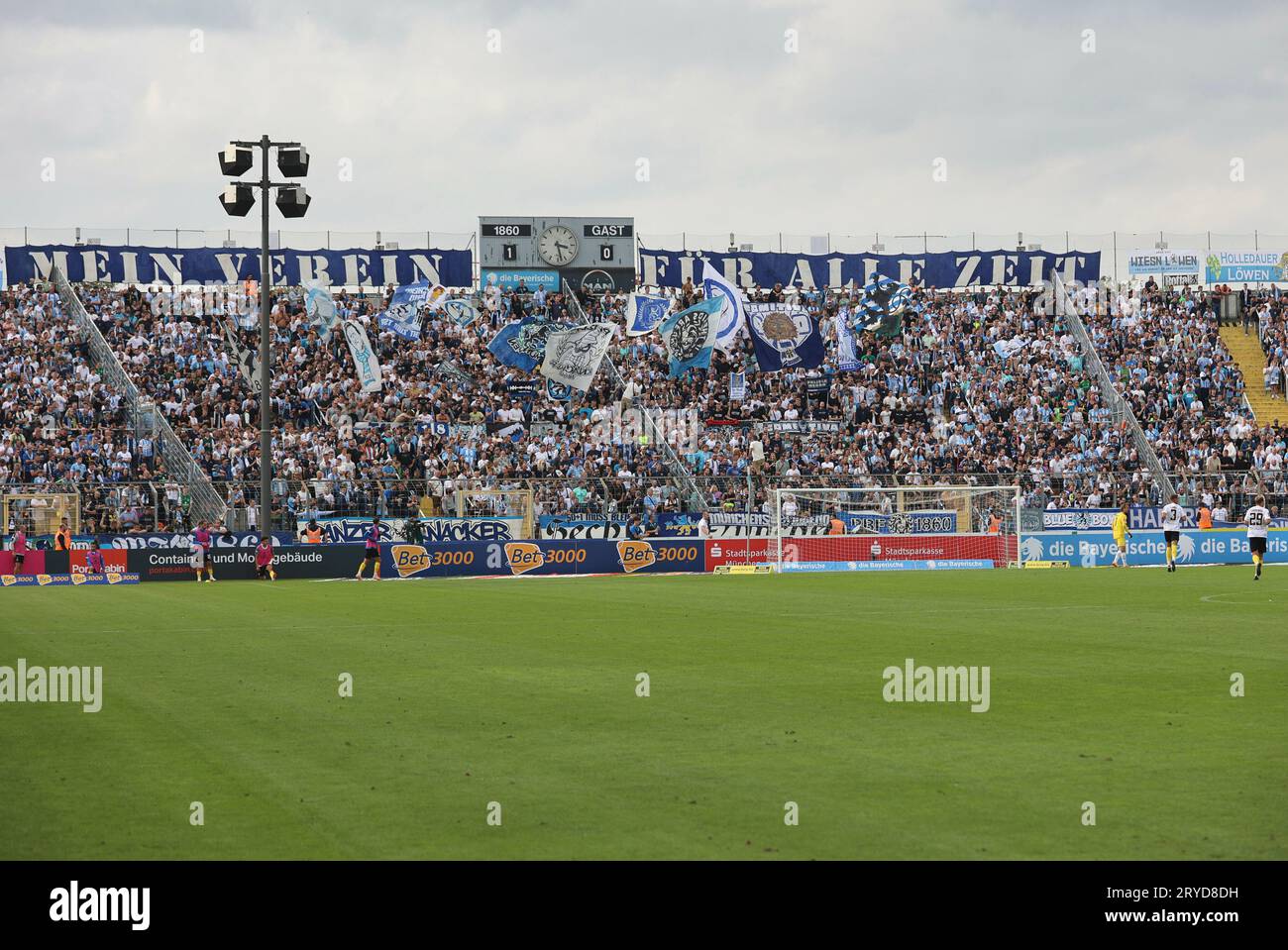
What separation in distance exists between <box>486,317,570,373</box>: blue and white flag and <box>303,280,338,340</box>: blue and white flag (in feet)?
19.5

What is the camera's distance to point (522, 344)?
182 ft

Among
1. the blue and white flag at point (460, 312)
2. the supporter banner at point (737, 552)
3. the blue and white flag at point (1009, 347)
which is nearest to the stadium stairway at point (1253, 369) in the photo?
the blue and white flag at point (1009, 347)

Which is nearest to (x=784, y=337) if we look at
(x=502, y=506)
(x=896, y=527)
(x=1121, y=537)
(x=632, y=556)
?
(x=896, y=527)

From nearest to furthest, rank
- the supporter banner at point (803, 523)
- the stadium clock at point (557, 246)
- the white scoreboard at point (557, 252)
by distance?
the supporter banner at point (803, 523) → the white scoreboard at point (557, 252) → the stadium clock at point (557, 246)

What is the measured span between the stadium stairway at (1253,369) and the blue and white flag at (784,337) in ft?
55.5

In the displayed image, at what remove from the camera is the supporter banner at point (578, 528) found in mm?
46094

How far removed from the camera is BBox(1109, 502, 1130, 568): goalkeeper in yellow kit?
4519cm

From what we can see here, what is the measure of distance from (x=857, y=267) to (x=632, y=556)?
2490cm

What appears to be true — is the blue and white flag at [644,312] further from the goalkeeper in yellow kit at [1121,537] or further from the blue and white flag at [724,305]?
the goalkeeper in yellow kit at [1121,537]

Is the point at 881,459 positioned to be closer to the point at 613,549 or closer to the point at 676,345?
the point at 676,345

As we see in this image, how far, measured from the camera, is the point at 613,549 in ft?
145

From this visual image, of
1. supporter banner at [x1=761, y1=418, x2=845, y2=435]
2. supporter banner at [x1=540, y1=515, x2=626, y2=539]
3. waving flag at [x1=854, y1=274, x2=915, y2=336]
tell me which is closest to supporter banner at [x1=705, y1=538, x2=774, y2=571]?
supporter banner at [x1=540, y1=515, x2=626, y2=539]

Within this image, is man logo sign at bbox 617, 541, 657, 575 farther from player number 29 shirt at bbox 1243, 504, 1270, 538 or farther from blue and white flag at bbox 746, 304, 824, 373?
player number 29 shirt at bbox 1243, 504, 1270, 538
